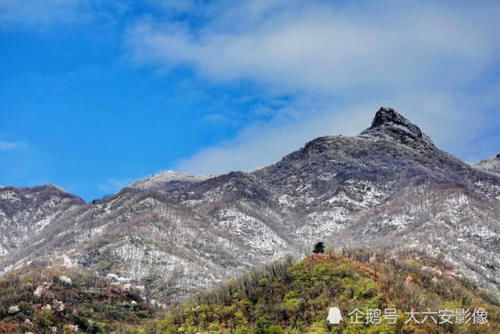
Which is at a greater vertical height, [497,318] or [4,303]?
[4,303]

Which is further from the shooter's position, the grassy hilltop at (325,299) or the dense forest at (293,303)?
the grassy hilltop at (325,299)

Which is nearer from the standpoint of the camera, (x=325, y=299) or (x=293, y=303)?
(x=325, y=299)

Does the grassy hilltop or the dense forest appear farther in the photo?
the grassy hilltop

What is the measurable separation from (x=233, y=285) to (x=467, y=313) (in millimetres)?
60279

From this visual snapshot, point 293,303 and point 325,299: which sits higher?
point 325,299

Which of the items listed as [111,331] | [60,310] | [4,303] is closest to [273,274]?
[111,331]

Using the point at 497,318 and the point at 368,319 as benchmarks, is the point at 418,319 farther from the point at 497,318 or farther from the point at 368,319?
the point at 497,318

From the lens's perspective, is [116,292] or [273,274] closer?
[273,274]

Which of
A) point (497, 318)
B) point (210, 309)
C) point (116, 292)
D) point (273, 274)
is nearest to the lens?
point (497, 318)

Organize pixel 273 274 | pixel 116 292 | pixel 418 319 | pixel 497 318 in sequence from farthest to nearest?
pixel 116 292 < pixel 273 274 < pixel 497 318 < pixel 418 319

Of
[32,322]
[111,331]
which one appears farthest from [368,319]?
[32,322]

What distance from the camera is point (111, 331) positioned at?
176m

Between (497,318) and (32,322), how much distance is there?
113496 millimetres

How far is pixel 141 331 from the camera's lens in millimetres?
167875
